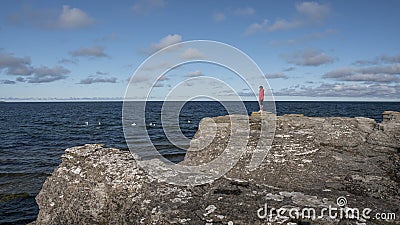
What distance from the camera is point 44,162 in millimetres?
23656

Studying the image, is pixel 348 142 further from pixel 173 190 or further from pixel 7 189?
pixel 7 189

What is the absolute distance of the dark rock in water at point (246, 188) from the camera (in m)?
5.00

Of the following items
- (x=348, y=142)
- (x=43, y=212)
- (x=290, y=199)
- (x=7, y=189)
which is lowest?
(x=7, y=189)

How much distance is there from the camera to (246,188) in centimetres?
596

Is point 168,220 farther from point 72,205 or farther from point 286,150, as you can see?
point 286,150

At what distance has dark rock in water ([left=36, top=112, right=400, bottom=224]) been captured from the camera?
4996 millimetres

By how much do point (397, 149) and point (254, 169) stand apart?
4.23 meters

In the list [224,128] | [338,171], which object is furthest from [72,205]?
[338,171]

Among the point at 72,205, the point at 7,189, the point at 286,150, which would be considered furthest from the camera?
the point at 7,189

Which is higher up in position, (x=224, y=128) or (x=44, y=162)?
(x=224, y=128)

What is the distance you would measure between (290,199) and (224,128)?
15.1 ft

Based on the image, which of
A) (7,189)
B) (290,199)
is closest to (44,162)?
(7,189)

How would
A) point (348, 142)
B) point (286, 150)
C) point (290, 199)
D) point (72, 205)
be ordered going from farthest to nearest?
1. point (348, 142)
2. point (286, 150)
3. point (72, 205)
4. point (290, 199)

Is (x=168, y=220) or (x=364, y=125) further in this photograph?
(x=364, y=125)
